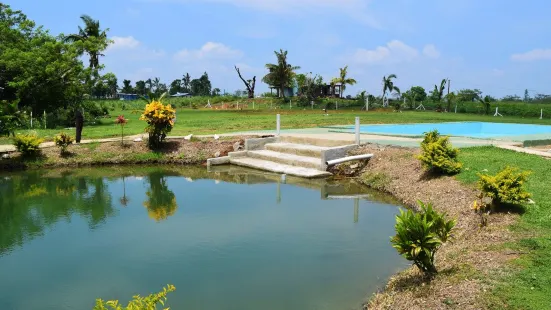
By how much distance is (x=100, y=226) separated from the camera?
7.98 m

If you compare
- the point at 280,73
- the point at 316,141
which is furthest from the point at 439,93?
the point at 316,141

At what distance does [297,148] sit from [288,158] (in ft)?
2.10

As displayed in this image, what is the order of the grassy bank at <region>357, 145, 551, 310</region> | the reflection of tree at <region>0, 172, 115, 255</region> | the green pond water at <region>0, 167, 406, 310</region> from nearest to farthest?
the grassy bank at <region>357, 145, 551, 310</region>, the green pond water at <region>0, 167, 406, 310</region>, the reflection of tree at <region>0, 172, 115, 255</region>

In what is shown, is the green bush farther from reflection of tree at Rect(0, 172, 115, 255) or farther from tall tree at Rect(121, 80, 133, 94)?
tall tree at Rect(121, 80, 133, 94)

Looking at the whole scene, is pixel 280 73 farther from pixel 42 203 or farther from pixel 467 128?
pixel 42 203

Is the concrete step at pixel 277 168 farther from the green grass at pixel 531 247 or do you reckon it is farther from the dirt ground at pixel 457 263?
the green grass at pixel 531 247

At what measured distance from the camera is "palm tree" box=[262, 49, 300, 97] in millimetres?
47906

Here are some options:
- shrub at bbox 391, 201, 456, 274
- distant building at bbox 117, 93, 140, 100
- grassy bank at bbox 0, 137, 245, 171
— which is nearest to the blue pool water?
grassy bank at bbox 0, 137, 245, 171

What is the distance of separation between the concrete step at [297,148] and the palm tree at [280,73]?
109 ft

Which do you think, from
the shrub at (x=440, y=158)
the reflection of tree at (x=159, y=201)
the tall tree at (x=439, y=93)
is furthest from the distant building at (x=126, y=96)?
the shrub at (x=440, y=158)

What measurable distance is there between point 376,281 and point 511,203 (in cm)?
260

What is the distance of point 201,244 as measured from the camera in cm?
675

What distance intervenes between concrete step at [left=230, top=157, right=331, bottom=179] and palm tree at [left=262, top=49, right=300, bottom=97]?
3373 centimetres

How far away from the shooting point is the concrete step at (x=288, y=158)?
42.3 ft
